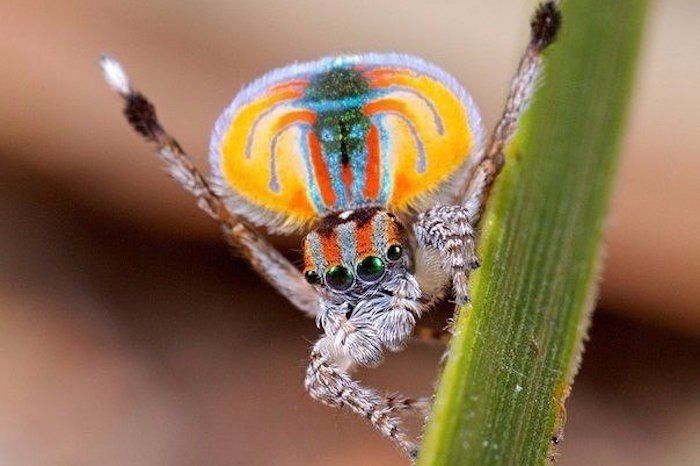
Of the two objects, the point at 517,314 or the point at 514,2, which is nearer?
the point at 517,314

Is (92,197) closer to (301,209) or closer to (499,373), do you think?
(301,209)

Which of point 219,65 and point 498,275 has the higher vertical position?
point 219,65

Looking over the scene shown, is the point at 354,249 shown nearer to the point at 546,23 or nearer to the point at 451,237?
the point at 451,237

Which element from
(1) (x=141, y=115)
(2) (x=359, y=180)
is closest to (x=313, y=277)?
(2) (x=359, y=180)

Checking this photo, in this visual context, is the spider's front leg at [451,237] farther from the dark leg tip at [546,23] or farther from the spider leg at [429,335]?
the spider leg at [429,335]

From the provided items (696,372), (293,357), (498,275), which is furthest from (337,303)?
(696,372)


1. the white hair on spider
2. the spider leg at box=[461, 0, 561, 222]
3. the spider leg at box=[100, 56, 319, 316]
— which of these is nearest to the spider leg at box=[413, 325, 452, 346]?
the spider leg at box=[100, 56, 319, 316]

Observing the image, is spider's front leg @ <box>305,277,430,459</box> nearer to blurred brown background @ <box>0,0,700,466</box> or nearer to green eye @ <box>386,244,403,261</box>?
green eye @ <box>386,244,403,261</box>
